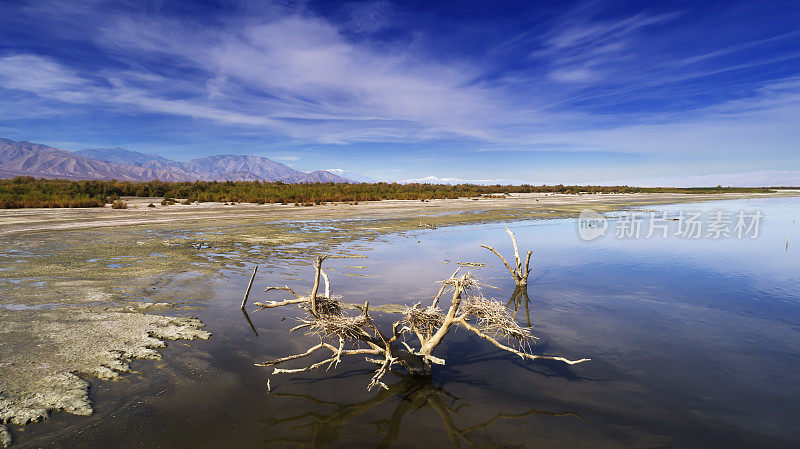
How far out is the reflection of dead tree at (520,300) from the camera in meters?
10.1

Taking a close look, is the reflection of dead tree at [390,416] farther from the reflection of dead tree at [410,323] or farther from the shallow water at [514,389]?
the reflection of dead tree at [410,323]

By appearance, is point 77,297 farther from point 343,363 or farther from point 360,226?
point 360,226

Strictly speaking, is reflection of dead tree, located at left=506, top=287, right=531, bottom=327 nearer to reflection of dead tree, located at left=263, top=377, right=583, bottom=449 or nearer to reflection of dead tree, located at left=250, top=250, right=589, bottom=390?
reflection of dead tree, located at left=250, top=250, right=589, bottom=390

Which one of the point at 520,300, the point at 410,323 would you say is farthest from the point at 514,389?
the point at 520,300

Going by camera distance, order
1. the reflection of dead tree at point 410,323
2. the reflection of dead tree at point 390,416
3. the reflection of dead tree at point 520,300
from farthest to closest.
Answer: the reflection of dead tree at point 520,300 → the reflection of dead tree at point 410,323 → the reflection of dead tree at point 390,416

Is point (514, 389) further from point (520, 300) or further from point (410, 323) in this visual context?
point (520, 300)

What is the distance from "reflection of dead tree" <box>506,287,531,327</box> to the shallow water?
154mm

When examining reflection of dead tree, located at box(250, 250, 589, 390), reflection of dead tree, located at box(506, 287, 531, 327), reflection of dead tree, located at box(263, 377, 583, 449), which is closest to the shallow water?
reflection of dead tree, located at box(263, 377, 583, 449)

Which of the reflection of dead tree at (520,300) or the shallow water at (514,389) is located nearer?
the shallow water at (514,389)

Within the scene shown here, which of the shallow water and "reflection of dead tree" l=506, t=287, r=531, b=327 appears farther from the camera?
"reflection of dead tree" l=506, t=287, r=531, b=327

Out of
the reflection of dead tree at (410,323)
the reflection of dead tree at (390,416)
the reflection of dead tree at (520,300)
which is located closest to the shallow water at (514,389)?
the reflection of dead tree at (390,416)

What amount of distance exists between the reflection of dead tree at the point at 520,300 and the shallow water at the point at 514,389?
154mm

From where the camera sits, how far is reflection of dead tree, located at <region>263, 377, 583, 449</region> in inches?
195

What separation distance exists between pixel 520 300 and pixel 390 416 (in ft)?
22.6
